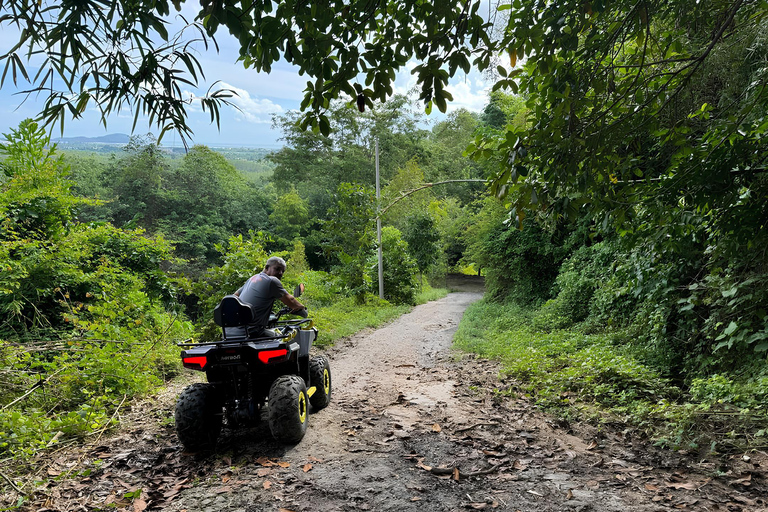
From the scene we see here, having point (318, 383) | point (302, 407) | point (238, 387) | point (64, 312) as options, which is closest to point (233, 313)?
point (238, 387)

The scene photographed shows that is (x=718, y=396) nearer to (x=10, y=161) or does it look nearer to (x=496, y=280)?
(x=10, y=161)

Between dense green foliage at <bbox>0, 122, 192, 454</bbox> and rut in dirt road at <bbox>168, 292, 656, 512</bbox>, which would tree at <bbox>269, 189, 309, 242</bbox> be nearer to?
dense green foliage at <bbox>0, 122, 192, 454</bbox>

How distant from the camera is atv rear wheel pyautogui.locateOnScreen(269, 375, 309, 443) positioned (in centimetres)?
431

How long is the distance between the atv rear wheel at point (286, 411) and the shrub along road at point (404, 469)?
177 mm

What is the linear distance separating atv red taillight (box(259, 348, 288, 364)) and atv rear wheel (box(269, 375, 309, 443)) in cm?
31

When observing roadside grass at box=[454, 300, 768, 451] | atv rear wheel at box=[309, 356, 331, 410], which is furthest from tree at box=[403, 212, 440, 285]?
atv rear wheel at box=[309, 356, 331, 410]

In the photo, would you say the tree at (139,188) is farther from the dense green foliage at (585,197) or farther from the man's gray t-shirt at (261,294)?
the man's gray t-shirt at (261,294)

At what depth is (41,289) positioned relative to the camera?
296 inches

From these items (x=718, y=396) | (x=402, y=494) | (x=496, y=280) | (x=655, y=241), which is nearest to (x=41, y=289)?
(x=402, y=494)

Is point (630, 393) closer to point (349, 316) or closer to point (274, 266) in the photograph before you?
point (274, 266)

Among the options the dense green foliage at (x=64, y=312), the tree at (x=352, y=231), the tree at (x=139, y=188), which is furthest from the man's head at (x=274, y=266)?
the tree at (x=139, y=188)

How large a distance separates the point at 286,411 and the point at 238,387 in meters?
0.56

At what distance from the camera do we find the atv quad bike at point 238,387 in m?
4.26

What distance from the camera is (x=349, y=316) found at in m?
15.3
